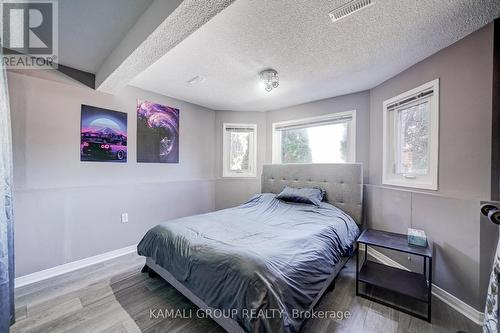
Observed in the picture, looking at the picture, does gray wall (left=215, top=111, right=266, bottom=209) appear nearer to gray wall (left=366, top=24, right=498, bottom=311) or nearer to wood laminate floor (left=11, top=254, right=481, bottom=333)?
wood laminate floor (left=11, top=254, right=481, bottom=333)

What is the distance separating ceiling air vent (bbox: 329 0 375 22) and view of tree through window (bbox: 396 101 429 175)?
140 cm

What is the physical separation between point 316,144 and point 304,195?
107cm

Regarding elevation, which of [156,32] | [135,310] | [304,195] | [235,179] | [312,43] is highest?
[312,43]

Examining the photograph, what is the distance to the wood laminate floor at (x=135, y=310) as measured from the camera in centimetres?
150

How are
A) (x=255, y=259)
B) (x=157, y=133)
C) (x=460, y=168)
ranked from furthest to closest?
(x=157, y=133) → (x=460, y=168) → (x=255, y=259)

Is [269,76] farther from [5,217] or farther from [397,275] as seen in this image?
[5,217]

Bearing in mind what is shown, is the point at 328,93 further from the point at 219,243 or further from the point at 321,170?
the point at 219,243

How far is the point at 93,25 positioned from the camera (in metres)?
1.65

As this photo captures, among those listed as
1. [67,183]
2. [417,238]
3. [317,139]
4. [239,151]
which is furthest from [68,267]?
[317,139]

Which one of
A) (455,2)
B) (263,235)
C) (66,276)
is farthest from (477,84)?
(66,276)

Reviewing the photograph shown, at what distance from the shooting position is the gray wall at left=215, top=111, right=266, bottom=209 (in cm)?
394

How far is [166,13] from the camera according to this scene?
1.31m

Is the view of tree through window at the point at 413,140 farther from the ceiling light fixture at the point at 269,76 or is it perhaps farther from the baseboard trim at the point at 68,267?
the baseboard trim at the point at 68,267

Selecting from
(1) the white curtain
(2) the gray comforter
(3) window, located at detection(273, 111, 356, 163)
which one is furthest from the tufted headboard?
(1) the white curtain
